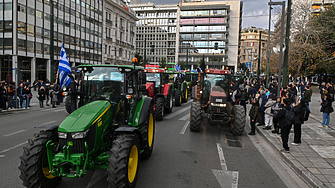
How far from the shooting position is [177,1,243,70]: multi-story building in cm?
7975

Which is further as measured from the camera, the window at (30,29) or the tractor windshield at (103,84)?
the window at (30,29)

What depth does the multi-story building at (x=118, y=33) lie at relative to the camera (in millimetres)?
57062

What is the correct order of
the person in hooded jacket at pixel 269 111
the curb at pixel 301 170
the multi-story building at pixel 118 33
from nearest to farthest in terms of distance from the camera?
1. the curb at pixel 301 170
2. the person in hooded jacket at pixel 269 111
3. the multi-story building at pixel 118 33

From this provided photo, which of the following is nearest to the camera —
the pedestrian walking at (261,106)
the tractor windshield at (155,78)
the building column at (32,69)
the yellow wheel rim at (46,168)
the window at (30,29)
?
the yellow wheel rim at (46,168)

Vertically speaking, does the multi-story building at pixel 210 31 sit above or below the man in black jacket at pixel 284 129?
above

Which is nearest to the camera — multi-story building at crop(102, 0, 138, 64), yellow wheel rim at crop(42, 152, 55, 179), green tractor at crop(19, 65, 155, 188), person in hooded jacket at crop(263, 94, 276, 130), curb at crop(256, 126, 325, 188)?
green tractor at crop(19, 65, 155, 188)

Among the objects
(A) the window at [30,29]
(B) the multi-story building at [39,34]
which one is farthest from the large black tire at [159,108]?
(A) the window at [30,29]

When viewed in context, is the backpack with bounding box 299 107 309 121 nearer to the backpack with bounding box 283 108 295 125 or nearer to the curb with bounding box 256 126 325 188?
the backpack with bounding box 283 108 295 125

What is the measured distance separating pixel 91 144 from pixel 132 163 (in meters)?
0.92

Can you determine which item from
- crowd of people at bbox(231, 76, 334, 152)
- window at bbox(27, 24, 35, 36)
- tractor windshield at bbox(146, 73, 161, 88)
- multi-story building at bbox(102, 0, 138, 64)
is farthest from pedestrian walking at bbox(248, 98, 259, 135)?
multi-story building at bbox(102, 0, 138, 64)

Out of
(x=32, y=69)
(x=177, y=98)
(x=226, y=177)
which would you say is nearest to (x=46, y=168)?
(x=226, y=177)

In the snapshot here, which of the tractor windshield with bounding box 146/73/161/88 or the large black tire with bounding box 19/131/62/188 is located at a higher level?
the tractor windshield with bounding box 146/73/161/88

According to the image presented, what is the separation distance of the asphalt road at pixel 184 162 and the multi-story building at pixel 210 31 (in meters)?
71.7

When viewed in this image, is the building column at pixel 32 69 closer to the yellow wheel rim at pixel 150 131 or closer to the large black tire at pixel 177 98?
the large black tire at pixel 177 98
